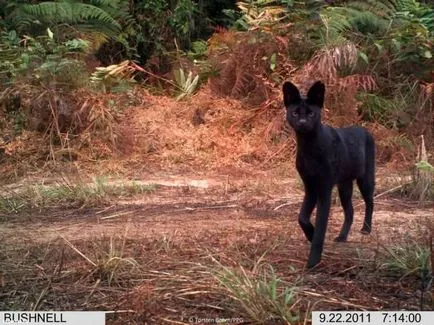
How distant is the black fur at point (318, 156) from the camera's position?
158 inches

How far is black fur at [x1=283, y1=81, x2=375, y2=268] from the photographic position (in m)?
4.00

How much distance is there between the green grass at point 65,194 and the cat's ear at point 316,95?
243 cm

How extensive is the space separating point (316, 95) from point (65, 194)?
109 inches

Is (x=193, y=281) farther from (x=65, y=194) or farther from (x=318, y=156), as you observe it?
(x=65, y=194)

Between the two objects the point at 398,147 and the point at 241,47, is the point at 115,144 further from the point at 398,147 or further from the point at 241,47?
the point at 398,147

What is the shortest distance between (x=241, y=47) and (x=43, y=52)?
2370 millimetres

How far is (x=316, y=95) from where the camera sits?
399 cm

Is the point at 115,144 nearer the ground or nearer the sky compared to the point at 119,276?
nearer the ground

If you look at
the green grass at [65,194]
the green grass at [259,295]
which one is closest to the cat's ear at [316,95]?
the green grass at [259,295]

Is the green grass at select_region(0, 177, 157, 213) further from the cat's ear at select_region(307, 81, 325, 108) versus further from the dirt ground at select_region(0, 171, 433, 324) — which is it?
the cat's ear at select_region(307, 81, 325, 108)

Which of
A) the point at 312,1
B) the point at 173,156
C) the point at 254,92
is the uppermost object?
the point at 312,1

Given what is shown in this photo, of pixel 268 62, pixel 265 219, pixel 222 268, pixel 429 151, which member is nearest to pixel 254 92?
pixel 268 62

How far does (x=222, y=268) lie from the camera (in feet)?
12.3

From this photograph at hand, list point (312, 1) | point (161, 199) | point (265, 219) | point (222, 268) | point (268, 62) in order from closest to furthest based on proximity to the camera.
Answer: point (222, 268), point (265, 219), point (161, 199), point (268, 62), point (312, 1)
